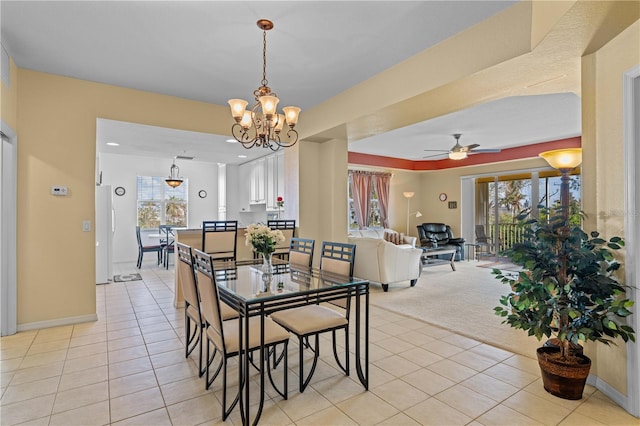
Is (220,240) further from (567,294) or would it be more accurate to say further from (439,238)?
(439,238)

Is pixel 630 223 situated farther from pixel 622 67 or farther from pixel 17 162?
pixel 17 162

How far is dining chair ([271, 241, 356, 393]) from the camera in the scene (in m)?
2.25

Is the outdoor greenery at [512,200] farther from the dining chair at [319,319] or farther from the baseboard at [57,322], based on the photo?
the baseboard at [57,322]

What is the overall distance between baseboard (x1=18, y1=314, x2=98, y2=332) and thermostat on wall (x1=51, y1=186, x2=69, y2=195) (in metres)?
1.37

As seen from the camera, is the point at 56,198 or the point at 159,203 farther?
the point at 159,203

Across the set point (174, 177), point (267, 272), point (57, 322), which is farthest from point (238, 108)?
point (174, 177)

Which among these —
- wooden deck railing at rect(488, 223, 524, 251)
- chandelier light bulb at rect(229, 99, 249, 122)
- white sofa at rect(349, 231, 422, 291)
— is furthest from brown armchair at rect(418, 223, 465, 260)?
chandelier light bulb at rect(229, 99, 249, 122)

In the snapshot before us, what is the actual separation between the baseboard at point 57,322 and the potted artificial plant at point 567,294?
163 inches

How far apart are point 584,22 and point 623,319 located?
183cm

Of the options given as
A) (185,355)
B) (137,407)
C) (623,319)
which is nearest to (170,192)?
(185,355)

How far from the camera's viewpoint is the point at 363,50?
305 centimetres

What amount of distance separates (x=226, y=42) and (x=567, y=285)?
3.22 m

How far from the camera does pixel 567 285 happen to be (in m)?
2.15

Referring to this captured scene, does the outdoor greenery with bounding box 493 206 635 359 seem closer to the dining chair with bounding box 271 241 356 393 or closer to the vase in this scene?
the dining chair with bounding box 271 241 356 393
